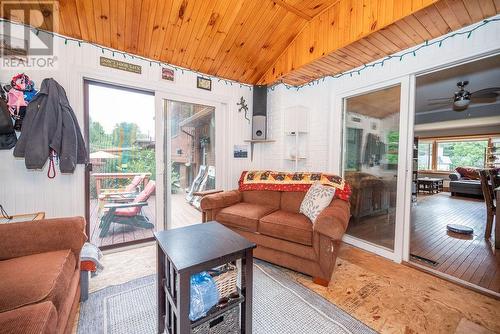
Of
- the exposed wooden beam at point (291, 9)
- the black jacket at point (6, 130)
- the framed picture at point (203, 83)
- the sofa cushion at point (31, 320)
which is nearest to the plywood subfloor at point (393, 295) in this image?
the sofa cushion at point (31, 320)

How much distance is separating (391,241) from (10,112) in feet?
13.7

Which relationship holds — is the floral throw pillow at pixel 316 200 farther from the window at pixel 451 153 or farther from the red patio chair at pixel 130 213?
the window at pixel 451 153

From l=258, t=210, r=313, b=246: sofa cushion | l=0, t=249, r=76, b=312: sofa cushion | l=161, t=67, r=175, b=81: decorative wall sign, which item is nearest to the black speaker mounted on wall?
l=161, t=67, r=175, b=81: decorative wall sign

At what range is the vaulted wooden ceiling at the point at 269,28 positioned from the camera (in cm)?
179

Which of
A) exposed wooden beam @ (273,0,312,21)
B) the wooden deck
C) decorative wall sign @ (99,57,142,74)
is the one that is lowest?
the wooden deck

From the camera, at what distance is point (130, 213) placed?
2.80m

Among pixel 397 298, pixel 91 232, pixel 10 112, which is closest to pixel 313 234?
pixel 397 298

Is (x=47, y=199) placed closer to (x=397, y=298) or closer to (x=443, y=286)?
(x=397, y=298)

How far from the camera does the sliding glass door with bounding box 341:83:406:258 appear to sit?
2453mm

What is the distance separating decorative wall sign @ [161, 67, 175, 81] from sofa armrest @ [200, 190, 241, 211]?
166 centimetres

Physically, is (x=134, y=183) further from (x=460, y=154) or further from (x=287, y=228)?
(x=460, y=154)

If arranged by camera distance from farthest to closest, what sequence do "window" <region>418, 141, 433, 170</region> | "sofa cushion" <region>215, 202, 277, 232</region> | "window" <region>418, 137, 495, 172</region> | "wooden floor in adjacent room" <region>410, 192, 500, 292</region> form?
"window" <region>418, 141, 433, 170</region> < "window" <region>418, 137, 495, 172</region> < "sofa cushion" <region>215, 202, 277, 232</region> < "wooden floor in adjacent room" <region>410, 192, 500, 292</region>

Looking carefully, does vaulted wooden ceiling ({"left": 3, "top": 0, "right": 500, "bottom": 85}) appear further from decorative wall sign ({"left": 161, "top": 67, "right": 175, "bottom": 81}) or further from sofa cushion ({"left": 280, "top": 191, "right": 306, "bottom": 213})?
sofa cushion ({"left": 280, "top": 191, "right": 306, "bottom": 213})

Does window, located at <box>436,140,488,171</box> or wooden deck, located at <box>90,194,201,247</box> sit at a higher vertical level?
window, located at <box>436,140,488,171</box>
